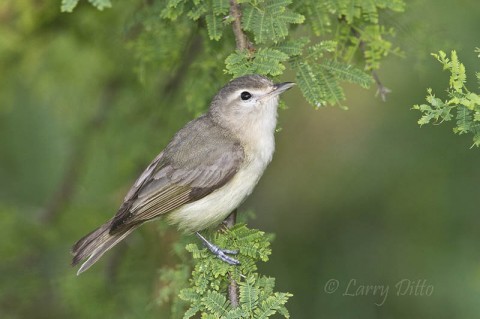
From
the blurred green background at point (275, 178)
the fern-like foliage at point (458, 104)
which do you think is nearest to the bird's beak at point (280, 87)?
the blurred green background at point (275, 178)

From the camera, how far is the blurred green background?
6.62 metres

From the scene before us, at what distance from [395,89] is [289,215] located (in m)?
1.68

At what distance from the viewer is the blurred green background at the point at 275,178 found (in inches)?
261

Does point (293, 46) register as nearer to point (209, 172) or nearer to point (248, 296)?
point (209, 172)

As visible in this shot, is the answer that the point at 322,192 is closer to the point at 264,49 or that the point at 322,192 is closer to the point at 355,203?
the point at 355,203

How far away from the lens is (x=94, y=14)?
6828mm

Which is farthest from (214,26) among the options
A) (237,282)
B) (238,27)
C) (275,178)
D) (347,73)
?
(275,178)

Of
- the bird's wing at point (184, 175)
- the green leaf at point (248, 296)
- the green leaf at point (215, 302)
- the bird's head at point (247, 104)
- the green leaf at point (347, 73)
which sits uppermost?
the green leaf at point (347, 73)

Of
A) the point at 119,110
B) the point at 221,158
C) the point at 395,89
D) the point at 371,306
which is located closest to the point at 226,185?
the point at 221,158

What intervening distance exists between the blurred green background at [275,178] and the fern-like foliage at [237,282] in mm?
1460

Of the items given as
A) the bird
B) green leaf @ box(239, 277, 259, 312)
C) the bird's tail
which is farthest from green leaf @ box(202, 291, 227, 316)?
the bird's tail

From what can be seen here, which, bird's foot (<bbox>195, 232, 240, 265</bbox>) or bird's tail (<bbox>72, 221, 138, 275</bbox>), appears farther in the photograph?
bird's tail (<bbox>72, 221, 138, 275</bbox>)

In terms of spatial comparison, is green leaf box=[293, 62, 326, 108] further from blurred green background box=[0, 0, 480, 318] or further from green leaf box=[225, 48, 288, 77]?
blurred green background box=[0, 0, 480, 318]

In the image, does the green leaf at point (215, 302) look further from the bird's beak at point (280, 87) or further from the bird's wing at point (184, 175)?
the bird's beak at point (280, 87)
